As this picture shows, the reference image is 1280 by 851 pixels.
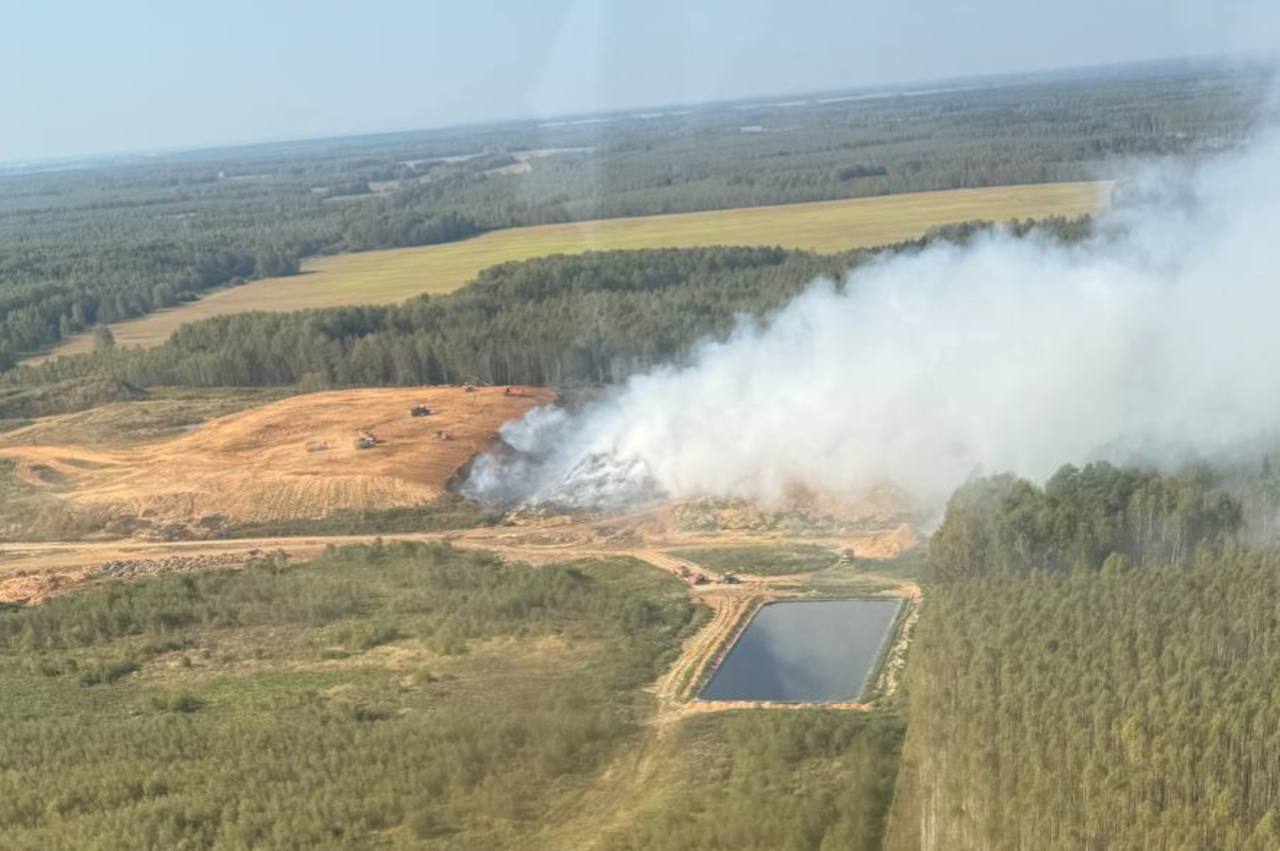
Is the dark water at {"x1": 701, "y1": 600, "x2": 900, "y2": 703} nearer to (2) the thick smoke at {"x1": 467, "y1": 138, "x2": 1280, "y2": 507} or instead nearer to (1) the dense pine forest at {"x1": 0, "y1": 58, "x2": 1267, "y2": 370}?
(2) the thick smoke at {"x1": 467, "y1": 138, "x2": 1280, "y2": 507}

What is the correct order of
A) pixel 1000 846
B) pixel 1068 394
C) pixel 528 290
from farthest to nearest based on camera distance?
1. pixel 528 290
2. pixel 1068 394
3. pixel 1000 846

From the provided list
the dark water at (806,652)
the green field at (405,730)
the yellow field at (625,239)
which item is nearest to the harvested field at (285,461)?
the green field at (405,730)

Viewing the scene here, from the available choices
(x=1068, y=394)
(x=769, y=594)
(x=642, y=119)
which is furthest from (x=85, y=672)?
(x=642, y=119)

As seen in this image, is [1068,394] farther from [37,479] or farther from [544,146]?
[544,146]

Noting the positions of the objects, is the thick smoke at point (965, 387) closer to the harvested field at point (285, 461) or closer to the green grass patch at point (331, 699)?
the harvested field at point (285, 461)

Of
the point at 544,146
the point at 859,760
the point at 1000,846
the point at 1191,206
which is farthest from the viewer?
the point at 544,146

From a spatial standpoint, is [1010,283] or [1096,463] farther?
[1010,283]

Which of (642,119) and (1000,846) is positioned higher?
(642,119)
